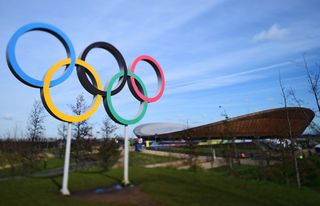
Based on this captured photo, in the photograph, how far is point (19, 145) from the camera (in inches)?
933

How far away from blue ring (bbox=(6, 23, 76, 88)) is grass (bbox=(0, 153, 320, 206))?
404 centimetres

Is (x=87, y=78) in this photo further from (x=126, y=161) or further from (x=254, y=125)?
(x=254, y=125)

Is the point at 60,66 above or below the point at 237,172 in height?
above

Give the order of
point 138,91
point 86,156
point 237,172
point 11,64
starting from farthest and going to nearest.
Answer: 1. point 86,156
2. point 237,172
3. point 138,91
4. point 11,64

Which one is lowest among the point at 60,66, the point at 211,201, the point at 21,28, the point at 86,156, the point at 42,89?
the point at 211,201

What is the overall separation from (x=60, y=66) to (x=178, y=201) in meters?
7.02

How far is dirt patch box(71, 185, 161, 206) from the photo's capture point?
9.71m

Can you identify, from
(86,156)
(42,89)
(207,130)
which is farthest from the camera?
(207,130)

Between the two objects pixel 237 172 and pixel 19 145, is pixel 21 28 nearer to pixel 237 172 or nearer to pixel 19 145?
pixel 19 145

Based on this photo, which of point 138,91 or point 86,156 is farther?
point 86,156

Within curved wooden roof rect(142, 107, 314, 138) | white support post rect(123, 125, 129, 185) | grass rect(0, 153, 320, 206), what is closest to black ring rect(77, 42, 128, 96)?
white support post rect(123, 125, 129, 185)

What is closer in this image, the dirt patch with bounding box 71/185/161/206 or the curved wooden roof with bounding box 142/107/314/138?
the dirt patch with bounding box 71/185/161/206

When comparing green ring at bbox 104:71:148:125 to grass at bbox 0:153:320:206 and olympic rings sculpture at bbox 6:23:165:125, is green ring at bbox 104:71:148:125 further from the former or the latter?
grass at bbox 0:153:320:206

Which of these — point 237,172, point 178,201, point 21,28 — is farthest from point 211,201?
point 237,172
